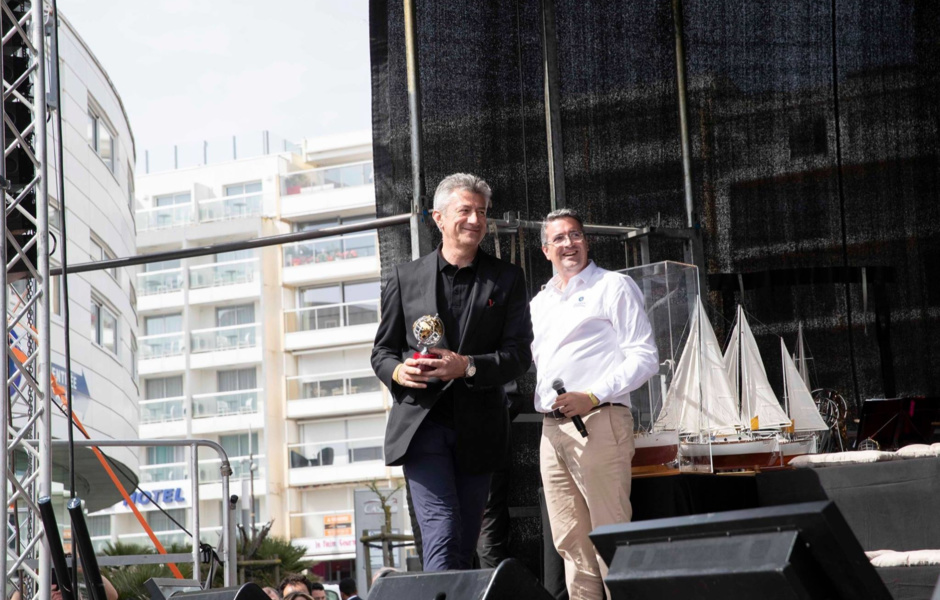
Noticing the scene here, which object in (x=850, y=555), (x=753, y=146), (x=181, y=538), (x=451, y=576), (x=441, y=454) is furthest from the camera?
(x=181, y=538)

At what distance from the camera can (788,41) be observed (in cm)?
680

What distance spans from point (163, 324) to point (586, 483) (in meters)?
64.6

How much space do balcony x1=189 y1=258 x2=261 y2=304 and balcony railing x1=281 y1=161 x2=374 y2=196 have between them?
16.4ft

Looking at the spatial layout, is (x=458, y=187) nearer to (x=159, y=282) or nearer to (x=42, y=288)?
(x=42, y=288)

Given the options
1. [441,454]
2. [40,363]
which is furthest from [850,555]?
[40,363]

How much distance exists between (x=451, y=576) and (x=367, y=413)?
188 feet

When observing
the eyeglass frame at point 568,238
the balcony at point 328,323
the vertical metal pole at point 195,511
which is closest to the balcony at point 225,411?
the balcony at point 328,323

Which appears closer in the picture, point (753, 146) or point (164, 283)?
point (753, 146)

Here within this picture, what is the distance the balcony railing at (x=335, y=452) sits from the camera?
59031 millimetres

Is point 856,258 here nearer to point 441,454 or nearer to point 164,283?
point 441,454

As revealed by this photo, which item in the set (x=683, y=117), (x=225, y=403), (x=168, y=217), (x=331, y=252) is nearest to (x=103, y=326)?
(x=683, y=117)

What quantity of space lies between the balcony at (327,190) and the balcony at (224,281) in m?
3.83

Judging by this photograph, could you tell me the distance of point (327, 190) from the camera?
64.5 m

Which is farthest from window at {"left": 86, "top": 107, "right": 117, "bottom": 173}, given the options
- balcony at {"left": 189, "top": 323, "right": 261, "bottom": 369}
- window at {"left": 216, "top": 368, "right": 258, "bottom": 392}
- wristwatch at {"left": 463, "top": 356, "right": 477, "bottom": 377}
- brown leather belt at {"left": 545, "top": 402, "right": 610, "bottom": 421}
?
window at {"left": 216, "top": 368, "right": 258, "bottom": 392}
